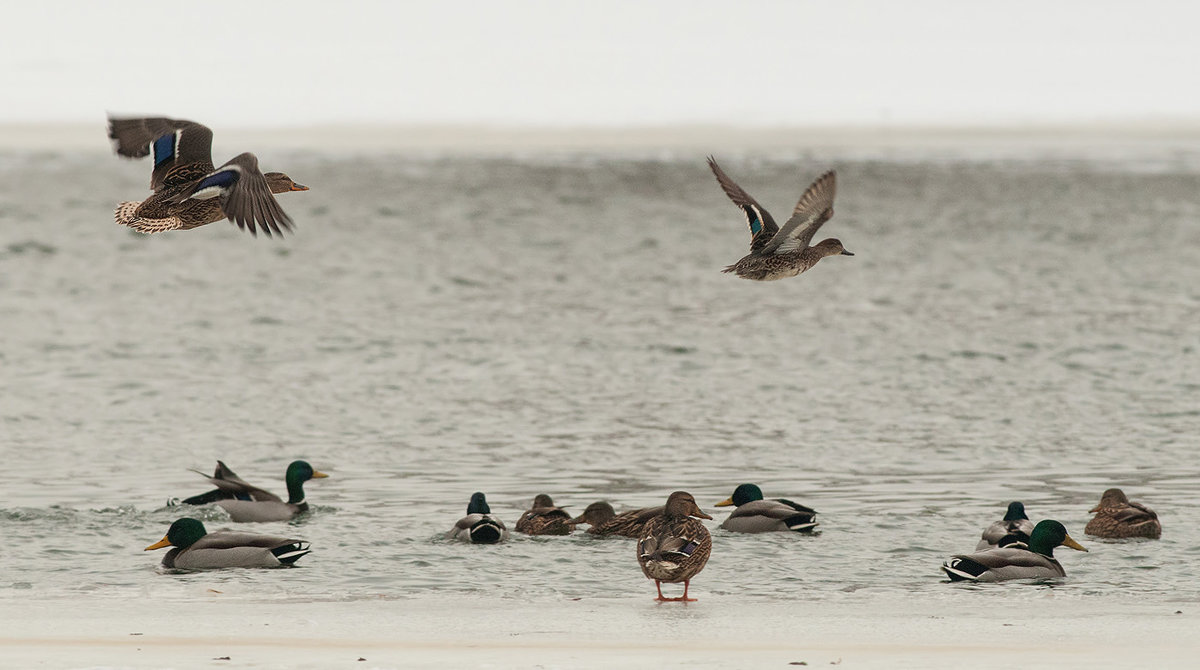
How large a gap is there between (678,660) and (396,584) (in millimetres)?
3377

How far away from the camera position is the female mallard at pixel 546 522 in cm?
1514

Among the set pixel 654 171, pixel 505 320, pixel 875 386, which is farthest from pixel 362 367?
pixel 654 171

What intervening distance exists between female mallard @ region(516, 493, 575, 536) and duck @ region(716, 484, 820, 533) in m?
1.43

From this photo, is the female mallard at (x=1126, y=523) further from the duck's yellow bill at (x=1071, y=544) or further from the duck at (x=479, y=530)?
the duck at (x=479, y=530)

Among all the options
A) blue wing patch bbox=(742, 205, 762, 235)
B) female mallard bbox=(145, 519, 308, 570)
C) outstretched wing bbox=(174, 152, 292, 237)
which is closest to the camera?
outstretched wing bbox=(174, 152, 292, 237)

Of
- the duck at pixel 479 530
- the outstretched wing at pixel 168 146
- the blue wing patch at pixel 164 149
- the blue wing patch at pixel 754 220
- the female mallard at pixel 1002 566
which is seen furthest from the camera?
the duck at pixel 479 530

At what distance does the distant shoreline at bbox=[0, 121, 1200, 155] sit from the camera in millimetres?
70875

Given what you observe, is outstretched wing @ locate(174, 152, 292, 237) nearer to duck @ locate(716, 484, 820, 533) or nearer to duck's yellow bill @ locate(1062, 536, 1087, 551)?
duck @ locate(716, 484, 820, 533)

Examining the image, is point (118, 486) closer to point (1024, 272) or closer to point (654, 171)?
point (1024, 272)

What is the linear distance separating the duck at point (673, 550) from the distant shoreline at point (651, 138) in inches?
2156

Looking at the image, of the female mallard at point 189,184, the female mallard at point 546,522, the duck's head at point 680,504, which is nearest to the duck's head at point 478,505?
the female mallard at point 546,522

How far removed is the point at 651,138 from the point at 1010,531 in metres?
61.0

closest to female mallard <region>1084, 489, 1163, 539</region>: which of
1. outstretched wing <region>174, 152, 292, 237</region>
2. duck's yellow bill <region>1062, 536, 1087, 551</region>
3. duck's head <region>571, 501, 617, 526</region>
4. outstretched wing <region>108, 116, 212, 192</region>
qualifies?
duck's yellow bill <region>1062, 536, 1087, 551</region>

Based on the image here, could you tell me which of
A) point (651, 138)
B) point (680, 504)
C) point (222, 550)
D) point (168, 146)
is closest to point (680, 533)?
point (680, 504)
